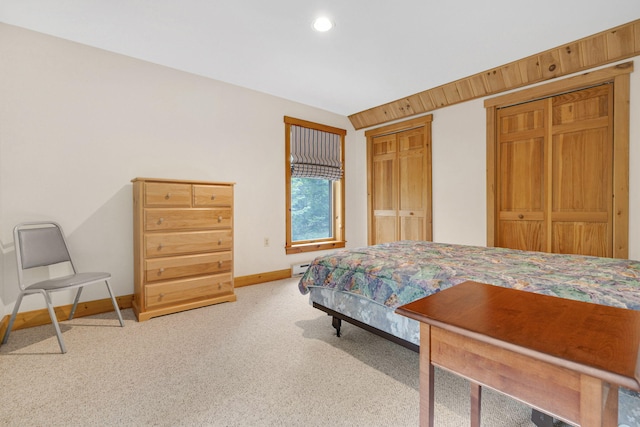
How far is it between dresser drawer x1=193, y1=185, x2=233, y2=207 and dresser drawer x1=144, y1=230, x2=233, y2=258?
29 centimetres

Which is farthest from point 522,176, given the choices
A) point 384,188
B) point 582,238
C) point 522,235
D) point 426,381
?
point 426,381

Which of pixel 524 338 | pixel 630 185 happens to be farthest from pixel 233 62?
pixel 630 185

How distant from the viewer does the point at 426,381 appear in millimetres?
897

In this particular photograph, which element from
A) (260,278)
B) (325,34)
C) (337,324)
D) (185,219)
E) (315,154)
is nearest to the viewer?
(337,324)

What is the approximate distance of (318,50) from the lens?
285 centimetres

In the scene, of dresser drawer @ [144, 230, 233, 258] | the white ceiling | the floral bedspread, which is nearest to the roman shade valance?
the white ceiling

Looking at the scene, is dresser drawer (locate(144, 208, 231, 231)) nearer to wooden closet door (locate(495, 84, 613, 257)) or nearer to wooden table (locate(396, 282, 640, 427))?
wooden table (locate(396, 282, 640, 427))

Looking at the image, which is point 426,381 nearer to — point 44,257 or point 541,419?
point 541,419

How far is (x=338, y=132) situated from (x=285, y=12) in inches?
97.8

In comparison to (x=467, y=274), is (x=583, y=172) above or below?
above

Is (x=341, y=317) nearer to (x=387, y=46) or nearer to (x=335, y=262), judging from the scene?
(x=335, y=262)

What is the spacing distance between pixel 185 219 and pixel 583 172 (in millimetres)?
3890

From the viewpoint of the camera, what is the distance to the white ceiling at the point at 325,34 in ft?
7.25

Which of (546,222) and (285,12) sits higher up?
(285,12)
